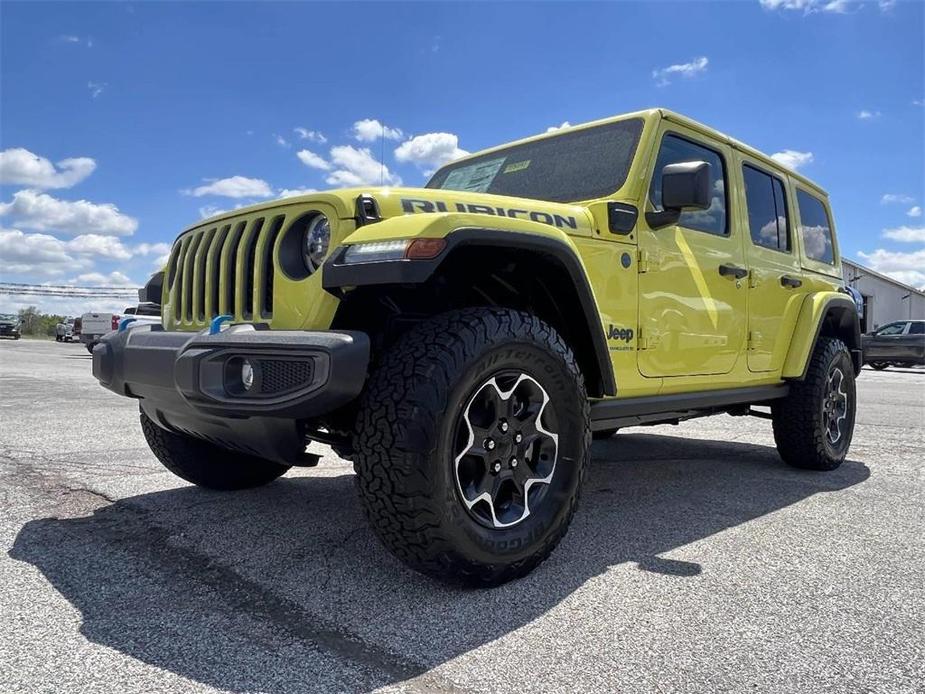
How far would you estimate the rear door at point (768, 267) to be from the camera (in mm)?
4156

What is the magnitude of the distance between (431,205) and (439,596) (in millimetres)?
1400

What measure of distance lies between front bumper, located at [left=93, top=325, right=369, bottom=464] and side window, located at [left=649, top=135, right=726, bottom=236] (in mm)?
1985

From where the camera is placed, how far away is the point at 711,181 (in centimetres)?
384

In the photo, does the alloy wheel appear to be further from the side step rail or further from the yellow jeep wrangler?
the side step rail

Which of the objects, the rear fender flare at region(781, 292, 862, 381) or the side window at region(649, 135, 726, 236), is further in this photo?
the rear fender flare at region(781, 292, 862, 381)

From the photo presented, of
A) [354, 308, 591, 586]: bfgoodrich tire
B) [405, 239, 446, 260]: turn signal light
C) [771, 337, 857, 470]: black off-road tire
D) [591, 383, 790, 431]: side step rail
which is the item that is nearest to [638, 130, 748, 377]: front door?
[591, 383, 790, 431]: side step rail

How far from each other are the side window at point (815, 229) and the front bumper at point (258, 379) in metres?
4.05

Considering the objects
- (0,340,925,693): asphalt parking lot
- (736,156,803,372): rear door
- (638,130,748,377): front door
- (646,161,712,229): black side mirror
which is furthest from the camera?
(736,156,803,372): rear door

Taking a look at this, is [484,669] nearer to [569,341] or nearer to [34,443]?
[569,341]

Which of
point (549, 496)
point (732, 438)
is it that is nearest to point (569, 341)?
point (549, 496)

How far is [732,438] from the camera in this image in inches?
250

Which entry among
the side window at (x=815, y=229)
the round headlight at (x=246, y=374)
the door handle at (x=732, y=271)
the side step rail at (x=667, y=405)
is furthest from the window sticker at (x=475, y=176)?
the side window at (x=815, y=229)

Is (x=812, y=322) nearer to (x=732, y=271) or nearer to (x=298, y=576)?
(x=732, y=271)

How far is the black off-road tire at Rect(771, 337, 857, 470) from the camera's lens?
459cm
